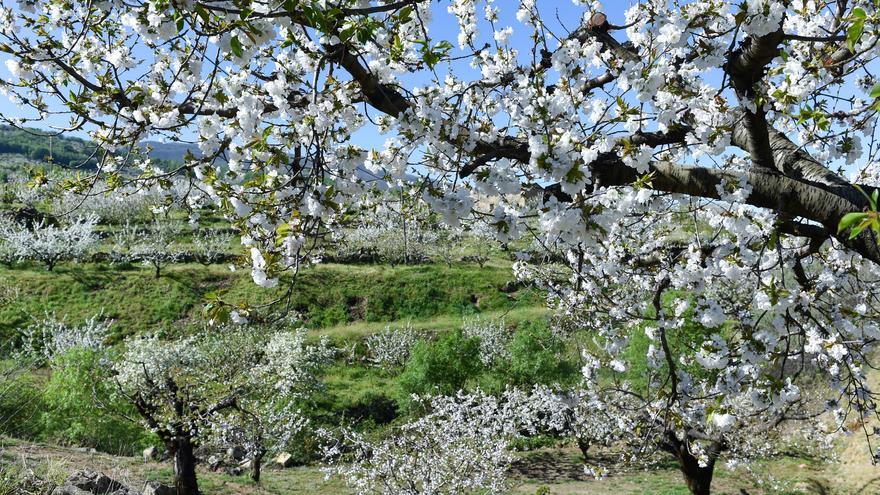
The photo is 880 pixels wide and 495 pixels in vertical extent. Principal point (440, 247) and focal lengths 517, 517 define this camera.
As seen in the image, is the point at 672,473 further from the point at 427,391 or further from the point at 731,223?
the point at 731,223

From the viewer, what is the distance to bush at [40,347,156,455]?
39.0ft

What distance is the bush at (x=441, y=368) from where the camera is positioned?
17.4 meters

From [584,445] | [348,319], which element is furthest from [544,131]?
[348,319]

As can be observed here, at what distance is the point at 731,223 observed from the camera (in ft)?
9.58

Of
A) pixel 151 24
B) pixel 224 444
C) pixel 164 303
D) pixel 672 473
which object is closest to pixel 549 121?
pixel 151 24

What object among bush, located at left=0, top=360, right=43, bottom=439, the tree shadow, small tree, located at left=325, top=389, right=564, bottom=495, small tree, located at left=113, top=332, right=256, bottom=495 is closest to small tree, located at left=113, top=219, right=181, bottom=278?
bush, located at left=0, top=360, right=43, bottom=439

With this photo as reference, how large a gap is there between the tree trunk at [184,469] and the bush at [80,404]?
85.0 inches

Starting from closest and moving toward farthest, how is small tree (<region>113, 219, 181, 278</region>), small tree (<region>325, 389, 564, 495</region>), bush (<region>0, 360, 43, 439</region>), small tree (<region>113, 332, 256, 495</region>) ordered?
small tree (<region>325, 389, 564, 495</region>) < small tree (<region>113, 332, 256, 495</region>) < bush (<region>0, 360, 43, 439</region>) < small tree (<region>113, 219, 181, 278</region>)

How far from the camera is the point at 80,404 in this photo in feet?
39.2

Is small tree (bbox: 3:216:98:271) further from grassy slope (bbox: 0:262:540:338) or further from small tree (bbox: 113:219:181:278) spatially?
small tree (bbox: 113:219:181:278)

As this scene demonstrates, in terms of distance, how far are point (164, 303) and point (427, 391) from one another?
17375mm

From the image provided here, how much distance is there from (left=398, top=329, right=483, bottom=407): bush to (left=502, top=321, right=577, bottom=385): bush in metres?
1.62

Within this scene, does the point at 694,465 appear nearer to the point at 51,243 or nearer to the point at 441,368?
the point at 441,368

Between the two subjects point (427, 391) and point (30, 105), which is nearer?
point (30, 105)
